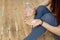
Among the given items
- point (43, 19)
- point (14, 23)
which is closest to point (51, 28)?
point (43, 19)

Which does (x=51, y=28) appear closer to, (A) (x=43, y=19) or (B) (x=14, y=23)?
(A) (x=43, y=19)

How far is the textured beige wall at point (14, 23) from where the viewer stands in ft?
6.01

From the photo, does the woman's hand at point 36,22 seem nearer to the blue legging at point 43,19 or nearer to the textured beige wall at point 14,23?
the blue legging at point 43,19

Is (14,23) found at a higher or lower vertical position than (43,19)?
lower

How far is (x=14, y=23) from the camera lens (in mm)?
2113

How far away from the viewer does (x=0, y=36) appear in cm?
185

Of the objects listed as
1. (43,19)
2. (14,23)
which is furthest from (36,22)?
(14,23)

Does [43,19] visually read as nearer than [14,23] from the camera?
Yes

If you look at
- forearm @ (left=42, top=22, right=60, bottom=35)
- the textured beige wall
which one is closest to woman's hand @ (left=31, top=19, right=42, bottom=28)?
forearm @ (left=42, top=22, right=60, bottom=35)

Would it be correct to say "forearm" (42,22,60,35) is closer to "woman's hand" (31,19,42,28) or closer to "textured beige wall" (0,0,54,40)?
"woman's hand" (31,19,42,28)

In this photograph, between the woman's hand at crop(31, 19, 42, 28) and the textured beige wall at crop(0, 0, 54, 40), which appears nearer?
the woman's hand at crop(31, 19, 42, 28)

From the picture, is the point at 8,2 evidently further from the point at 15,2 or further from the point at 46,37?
the point at 46,37

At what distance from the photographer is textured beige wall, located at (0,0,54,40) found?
1833 mm

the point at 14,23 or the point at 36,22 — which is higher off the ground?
the point at 36,22
